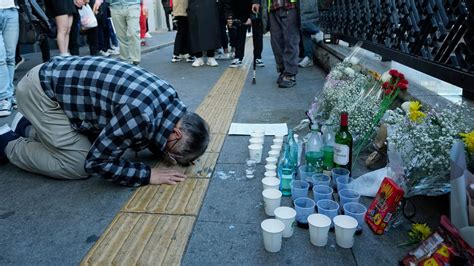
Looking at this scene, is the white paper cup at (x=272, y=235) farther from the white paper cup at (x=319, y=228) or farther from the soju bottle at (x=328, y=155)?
the soju bottle at (x=328, y=155)

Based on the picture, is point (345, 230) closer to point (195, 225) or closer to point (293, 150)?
point (195, 225)

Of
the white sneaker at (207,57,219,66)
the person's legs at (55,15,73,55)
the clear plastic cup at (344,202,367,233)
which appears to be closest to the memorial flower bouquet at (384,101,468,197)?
the clear plastic cup at (344,202,367,233)

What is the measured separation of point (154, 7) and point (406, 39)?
17007mm

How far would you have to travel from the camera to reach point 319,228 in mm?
1939

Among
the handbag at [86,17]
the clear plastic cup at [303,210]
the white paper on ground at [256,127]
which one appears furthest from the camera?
the handbag at [86,17]

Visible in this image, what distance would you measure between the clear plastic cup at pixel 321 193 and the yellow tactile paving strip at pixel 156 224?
2.24ft

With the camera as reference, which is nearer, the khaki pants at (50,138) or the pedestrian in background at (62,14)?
the khaki pants at (50,138)

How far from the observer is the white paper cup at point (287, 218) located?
2.01 metres

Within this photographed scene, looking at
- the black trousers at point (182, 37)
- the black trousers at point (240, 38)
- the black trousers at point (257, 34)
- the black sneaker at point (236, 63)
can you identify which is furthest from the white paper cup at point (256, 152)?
the black trousers at point (182, 37)

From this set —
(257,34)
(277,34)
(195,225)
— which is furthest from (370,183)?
(257,34)

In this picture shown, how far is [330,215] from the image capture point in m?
2.10

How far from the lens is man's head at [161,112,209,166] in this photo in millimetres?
2459

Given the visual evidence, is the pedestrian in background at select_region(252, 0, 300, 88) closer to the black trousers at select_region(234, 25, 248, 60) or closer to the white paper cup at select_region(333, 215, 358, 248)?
the black trousers at select_region(234, 25, 248, 60)

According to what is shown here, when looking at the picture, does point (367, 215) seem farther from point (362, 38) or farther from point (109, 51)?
point (109, 51)
